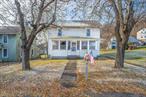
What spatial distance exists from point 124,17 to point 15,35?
3100 cm

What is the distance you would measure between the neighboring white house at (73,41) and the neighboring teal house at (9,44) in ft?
27.2

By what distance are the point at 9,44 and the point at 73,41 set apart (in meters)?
12.8

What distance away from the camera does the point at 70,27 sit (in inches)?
1783

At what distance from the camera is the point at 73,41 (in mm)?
44906

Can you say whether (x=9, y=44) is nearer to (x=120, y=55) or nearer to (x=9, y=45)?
(x=9, y=45)

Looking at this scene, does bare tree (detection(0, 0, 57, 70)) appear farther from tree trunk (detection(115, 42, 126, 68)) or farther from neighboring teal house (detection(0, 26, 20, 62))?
neighboring teal house (detection(0, 26, 20, 62))

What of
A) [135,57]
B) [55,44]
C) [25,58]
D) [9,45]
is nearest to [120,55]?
[25,58]

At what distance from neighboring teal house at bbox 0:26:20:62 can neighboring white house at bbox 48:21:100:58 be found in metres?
8.29

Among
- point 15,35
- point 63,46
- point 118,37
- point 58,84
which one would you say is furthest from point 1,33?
point 58,84

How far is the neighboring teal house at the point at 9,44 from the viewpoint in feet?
163

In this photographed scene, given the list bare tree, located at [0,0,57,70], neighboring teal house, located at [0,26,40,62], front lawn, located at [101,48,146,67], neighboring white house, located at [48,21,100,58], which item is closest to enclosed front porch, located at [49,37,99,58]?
neighboring white house, located at [48,21,100,58]

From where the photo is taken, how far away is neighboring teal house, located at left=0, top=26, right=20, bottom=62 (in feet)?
163

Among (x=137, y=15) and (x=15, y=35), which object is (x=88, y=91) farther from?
(x=15, y=35)

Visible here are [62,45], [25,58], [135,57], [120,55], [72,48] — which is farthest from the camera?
[72,48]
